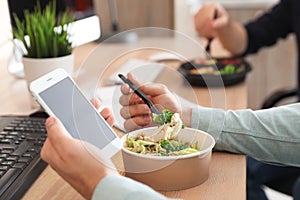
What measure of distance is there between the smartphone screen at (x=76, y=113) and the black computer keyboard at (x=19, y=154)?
12 cm

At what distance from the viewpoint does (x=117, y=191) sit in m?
0.70

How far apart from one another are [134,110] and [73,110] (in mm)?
118

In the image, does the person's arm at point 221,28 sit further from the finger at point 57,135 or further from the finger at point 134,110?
the finger at point 57,135

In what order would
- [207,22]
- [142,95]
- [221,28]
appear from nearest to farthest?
[142,95], [207,22], [221,28]

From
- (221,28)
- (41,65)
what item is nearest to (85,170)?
(41,65)

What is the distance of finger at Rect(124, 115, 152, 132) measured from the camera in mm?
895

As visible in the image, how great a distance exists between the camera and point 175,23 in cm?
229

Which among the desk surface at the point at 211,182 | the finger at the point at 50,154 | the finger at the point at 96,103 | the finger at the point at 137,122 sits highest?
the finger at the point at 50,154

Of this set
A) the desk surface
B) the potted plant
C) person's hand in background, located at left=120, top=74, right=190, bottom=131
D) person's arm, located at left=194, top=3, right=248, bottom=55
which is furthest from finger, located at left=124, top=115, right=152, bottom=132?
person's arm, located at left=194, top=3, right=248, bottom=55

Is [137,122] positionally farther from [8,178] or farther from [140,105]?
[8,178]

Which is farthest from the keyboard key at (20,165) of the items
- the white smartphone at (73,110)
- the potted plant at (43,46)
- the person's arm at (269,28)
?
the person's arm at (269,28)

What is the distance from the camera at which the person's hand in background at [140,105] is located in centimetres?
90

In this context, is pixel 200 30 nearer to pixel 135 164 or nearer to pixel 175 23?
pixel 175 23

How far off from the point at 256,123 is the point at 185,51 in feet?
0.81
